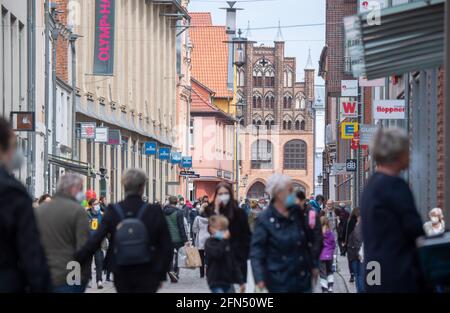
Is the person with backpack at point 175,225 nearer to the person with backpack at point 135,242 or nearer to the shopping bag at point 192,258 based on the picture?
the shopping bag at point 192,258

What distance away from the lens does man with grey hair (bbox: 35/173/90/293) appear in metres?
12.1

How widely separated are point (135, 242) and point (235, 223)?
12.2 ft

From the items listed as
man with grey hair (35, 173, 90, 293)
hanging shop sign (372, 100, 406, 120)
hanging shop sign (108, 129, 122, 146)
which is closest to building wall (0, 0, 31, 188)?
hanging shop sign (108, 129, 122, 146)

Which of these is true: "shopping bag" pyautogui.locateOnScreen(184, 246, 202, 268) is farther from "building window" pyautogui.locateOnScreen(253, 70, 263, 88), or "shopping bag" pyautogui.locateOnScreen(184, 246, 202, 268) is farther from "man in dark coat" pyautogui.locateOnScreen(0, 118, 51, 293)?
"building window" pyautogui.locateOnScreen(253, 70, 263, 88)

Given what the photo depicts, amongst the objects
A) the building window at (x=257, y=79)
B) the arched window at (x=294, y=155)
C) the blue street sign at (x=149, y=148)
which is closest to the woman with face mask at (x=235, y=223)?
the blue street sign at (x=149, y=148)

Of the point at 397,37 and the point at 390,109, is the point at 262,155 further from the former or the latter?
the point at 397,37

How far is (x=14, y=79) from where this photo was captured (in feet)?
135

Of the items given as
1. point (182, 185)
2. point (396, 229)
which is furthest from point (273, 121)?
point (396, 229)

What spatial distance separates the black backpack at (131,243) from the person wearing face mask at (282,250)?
2.89ft

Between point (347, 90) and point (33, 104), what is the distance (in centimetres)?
1074

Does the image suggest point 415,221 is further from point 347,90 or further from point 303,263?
point 347,90

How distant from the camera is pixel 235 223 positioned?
15.3 meters

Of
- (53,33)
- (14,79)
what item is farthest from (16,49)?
(53,33)

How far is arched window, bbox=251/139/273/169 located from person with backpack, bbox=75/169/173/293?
159499mm
